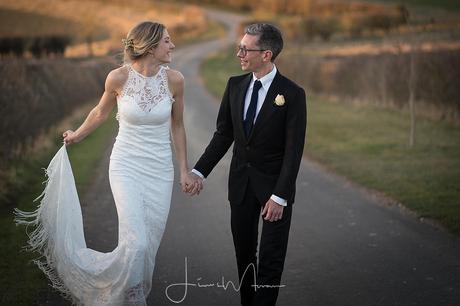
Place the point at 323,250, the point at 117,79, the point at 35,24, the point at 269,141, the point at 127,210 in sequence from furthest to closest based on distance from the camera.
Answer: the point at 35,24 → the point at 323,250 → the point at 117,79 → the point at 127,210 → the point at 269,141

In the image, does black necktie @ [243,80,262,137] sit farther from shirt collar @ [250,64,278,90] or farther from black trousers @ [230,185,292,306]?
black trousers @ [230,185,292,306]

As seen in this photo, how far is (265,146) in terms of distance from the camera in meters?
4.72

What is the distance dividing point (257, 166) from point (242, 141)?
226 mm

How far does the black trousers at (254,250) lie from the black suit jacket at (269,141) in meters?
0.12

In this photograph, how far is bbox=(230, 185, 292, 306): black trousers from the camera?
470cm

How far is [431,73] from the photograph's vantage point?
19.2 meters

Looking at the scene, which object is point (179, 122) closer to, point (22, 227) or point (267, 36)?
point (267, 36)

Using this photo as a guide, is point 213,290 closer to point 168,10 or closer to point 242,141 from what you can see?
point 242,141

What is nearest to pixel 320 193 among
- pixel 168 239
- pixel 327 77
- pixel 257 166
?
pixel 168 239

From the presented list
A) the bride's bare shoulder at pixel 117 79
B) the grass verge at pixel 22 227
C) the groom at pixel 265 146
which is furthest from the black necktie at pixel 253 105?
the grass verge at pixel 22 227

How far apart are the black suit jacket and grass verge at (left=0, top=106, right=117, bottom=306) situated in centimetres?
243

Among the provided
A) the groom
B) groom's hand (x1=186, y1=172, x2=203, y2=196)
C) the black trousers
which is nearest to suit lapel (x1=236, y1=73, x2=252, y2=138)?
the groom

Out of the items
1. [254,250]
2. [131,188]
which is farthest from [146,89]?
[254,250]

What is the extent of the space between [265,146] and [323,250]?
2.63m
